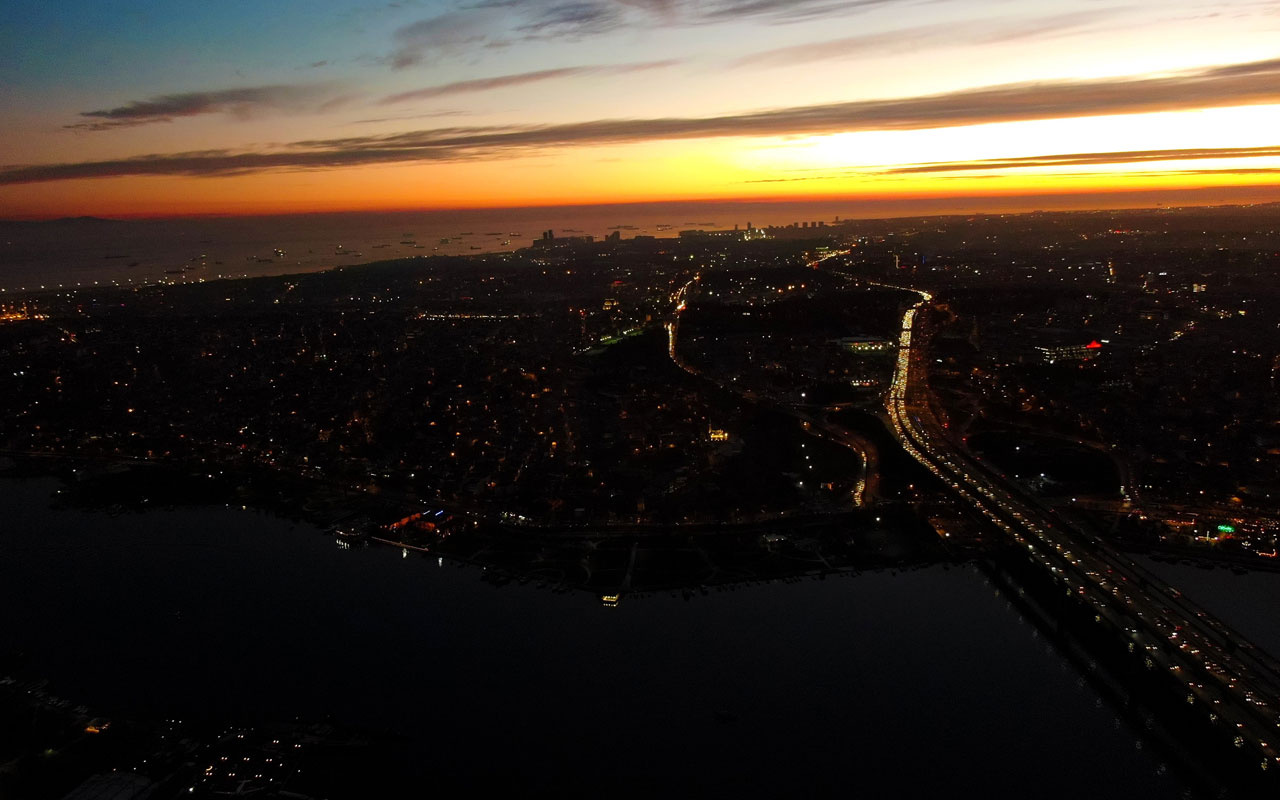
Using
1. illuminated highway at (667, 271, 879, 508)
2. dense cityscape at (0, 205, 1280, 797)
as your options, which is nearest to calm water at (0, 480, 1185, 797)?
dense cityscape at (0, 205, 1280, 797)

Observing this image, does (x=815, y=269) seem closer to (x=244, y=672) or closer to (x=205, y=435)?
(x=205, y=435)

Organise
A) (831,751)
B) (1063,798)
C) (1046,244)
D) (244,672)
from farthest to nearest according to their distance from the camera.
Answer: (1046,244)
(244,672)
(831,751)
(1063,798)

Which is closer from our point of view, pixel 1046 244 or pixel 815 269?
pixel 815 269

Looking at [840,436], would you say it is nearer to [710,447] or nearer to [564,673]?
[710,447]

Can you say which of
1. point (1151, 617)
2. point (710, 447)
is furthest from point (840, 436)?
point (1151, 617)

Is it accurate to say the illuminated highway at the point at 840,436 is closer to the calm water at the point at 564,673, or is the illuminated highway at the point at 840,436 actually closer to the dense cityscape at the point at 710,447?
the dense cityscape at the point at 710,447

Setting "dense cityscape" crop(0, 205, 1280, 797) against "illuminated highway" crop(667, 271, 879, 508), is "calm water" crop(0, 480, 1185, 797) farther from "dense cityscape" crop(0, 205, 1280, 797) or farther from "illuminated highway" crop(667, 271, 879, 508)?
"illuminated highway" crop(667, 271, 879, 508)

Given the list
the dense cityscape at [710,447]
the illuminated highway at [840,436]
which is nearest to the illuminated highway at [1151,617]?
the dense cityscape at [710,447]

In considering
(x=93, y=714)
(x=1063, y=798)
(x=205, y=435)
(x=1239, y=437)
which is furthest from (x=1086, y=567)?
(x=205, y=435)
